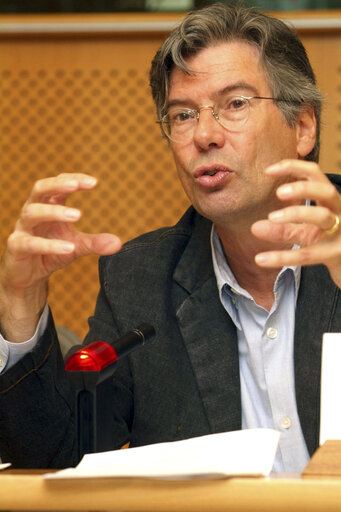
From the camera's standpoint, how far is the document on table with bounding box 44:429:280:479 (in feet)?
2.77

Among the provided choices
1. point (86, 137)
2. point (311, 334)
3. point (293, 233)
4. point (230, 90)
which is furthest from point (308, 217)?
point (86, 137)

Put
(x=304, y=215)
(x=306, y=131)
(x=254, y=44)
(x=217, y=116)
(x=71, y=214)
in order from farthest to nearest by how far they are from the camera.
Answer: (x=306, y=131)
(x=254, y=44)
(x=217, y=116)
(x=71, y=214)
(x=304, y=215)

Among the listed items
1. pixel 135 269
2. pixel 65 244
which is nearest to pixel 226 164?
pixel 135 269

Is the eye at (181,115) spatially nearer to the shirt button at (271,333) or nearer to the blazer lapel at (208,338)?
the blazer lapel at (208,338)

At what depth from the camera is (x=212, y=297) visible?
178cm

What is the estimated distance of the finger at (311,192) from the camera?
1055 millimetres

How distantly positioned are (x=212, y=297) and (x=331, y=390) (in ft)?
2.06

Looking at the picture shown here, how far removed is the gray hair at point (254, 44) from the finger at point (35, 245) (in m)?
0.69

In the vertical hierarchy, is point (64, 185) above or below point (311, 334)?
above

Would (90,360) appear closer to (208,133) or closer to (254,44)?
(208,133)

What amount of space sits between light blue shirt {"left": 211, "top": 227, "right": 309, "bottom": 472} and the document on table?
566 mm

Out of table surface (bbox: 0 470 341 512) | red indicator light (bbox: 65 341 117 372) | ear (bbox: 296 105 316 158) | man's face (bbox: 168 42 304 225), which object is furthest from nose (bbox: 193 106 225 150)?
table surface (bbox: 0 470 341 512)

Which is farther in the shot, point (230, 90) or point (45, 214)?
point (230, 90)

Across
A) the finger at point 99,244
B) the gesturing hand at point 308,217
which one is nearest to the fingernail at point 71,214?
the finger at point 99,244
